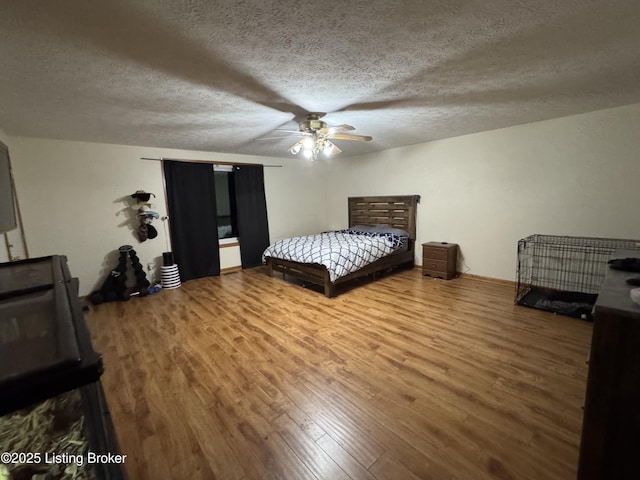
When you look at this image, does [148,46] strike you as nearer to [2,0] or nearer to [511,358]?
[2,0]

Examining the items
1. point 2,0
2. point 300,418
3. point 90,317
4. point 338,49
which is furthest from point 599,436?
point 90,317

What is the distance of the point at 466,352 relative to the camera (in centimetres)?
232

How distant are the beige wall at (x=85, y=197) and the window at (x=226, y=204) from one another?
461 mm

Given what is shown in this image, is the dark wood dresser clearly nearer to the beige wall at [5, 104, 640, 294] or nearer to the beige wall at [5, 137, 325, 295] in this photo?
the beige wall at [5, 104, 640, 294]

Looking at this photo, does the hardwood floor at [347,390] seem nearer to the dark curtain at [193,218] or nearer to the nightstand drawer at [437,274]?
the nightstand drawer at [437,274]

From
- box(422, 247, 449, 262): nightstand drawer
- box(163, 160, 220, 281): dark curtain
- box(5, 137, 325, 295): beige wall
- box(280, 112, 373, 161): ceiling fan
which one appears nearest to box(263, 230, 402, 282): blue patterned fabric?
box(422, 247, 449, 262): nightstand drawer

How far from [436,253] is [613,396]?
3393 mm

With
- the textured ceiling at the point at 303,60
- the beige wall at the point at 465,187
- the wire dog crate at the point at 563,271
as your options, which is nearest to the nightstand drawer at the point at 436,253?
the beige wall at the point at 465,187

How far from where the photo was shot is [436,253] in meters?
4.34

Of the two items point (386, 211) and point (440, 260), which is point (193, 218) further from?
point (440, 260)

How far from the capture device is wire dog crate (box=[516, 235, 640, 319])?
3086 mm

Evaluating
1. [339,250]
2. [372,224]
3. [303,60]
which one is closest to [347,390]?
[339,250]

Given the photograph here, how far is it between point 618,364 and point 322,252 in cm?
300

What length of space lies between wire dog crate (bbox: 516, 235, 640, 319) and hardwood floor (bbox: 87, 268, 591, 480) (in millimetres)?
351
